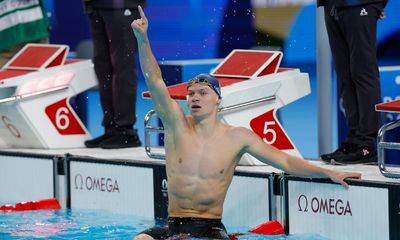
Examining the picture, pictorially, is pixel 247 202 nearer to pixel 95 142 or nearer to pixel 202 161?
pixel 202 161

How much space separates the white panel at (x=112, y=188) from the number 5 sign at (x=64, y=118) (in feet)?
2.51

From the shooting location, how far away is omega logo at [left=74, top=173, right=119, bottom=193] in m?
8.06

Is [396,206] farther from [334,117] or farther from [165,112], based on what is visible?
[334,117]

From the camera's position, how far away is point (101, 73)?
8750mm

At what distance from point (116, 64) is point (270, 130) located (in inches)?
59.7

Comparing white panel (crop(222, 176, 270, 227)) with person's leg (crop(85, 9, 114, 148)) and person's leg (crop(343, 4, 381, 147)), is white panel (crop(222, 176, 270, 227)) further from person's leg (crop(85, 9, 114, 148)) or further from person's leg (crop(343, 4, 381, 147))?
person's leg (crop(85, 9, 114, 148))

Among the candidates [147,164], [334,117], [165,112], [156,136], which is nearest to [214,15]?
[156,136]

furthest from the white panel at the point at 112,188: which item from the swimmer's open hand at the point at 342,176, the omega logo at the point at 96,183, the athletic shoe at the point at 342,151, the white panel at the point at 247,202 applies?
the swimmer's open hand at the point at 342,176

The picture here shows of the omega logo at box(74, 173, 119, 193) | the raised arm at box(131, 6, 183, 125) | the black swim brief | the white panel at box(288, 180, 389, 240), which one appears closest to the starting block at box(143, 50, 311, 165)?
the omega logo at box(74, 173, 119, 193)

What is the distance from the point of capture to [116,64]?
8.50 metres

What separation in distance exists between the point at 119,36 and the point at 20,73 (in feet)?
3.74

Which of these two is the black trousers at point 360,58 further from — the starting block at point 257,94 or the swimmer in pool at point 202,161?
the swimmer in pool at point 202,161

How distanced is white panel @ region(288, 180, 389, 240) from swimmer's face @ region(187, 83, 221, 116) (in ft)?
3.13

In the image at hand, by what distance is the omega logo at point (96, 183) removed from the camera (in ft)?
26.5
